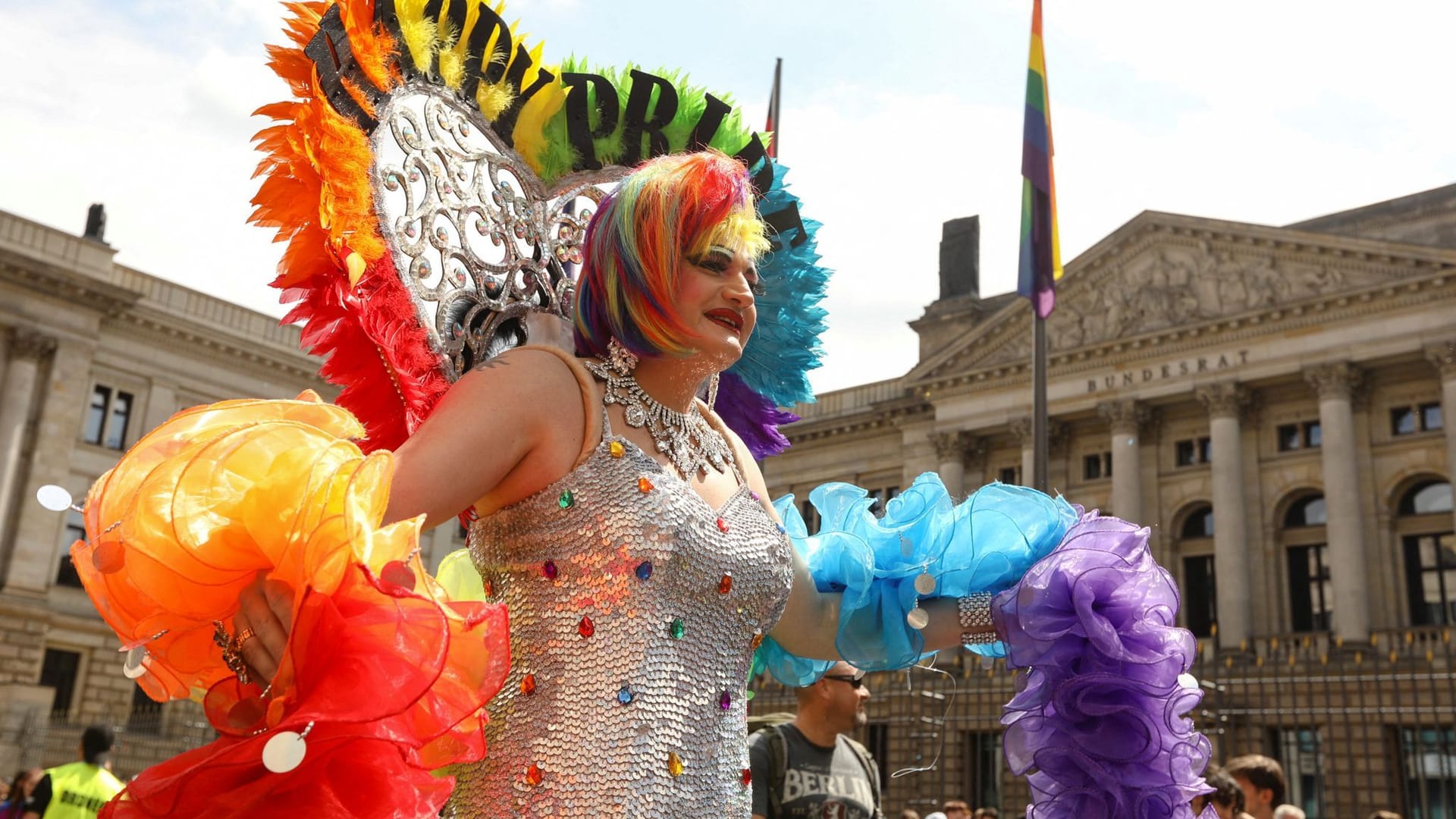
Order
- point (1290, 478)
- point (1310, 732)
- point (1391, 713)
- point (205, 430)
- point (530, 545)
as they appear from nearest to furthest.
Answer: point (205, 430), point (530, 545), point (1391, 713), point (1310, 732), point (1290, 478)

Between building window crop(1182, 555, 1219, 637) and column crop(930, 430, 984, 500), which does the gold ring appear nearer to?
building window crop(1182, 555, 1219, 637)

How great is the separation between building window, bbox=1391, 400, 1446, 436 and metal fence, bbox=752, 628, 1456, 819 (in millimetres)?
4735

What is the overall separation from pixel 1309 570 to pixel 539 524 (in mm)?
A: 29895

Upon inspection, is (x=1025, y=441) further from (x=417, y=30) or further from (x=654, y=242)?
(x=654, y=242)

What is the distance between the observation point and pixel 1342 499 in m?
27.0

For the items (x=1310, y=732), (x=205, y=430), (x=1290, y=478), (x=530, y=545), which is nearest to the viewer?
(x=205, y=430)

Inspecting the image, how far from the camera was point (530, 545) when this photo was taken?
196 centimetres

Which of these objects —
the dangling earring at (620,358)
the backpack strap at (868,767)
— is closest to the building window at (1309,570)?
the backpack strap at (868,767)

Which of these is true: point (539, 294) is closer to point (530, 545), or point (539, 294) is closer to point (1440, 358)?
point (530, 545)

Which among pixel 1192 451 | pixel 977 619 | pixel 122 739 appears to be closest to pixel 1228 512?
pixel 1192 451

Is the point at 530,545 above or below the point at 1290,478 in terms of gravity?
below

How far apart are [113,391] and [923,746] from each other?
21.7 meters

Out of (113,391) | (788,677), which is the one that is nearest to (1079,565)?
(788,677)

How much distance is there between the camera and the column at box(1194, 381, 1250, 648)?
28016mm
